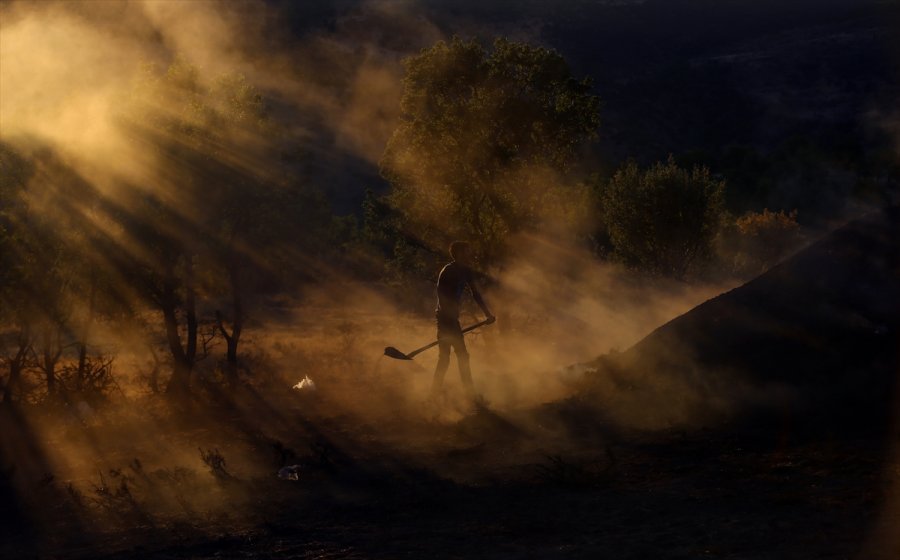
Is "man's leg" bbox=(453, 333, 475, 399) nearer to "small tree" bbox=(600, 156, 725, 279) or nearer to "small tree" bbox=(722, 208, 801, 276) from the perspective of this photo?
"small tree" bbox=(600, 156, 725, 279)

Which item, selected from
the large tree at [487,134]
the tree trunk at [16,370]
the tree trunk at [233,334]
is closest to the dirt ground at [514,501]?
the tree trunk at [16,370]

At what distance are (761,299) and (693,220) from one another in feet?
41.2

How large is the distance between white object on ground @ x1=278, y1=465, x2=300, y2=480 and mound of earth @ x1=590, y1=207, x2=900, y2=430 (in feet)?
10.4

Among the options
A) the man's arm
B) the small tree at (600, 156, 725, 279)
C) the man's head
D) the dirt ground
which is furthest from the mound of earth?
the small tree at (600, 156, 725, 279)

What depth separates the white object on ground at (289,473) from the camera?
8078 mm

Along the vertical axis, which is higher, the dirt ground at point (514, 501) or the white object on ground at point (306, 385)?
the white object on ground at point (306, 385)

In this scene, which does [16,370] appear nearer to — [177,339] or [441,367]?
[177,339]

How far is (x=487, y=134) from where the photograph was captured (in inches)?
624

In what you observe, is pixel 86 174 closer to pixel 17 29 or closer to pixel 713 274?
pixel 713 274

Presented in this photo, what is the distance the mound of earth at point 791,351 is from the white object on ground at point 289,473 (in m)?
3.17

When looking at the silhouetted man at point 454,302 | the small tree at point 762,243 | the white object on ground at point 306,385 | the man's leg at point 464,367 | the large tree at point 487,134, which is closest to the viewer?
the man's leg at point 464,367

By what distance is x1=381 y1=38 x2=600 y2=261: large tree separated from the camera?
15.8 metres

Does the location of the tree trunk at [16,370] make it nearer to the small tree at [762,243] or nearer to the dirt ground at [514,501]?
the dirt ground at [514,501]

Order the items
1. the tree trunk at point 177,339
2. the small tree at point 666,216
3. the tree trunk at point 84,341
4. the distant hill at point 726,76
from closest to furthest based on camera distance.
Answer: the tree trunk at point 84,341 → the tree trunk at point 177,339 → the small tree at point 666,216 → the distant hill at point 726,76
